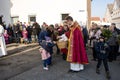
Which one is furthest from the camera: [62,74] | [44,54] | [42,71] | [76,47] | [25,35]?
[25,35]

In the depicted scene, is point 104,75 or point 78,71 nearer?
point 104,75

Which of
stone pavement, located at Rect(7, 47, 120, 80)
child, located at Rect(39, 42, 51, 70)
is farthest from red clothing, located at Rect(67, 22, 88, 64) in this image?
child, located at Rect(39, 42, 51, 70)

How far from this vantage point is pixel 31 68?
9516 mm

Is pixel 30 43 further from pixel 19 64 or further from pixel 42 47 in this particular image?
pixel 42 47

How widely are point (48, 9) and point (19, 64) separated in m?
11.8

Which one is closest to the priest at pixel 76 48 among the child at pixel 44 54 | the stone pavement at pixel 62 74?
the stone pavement at pixel 62 74

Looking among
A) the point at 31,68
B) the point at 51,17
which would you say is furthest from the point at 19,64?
the point at 51,17

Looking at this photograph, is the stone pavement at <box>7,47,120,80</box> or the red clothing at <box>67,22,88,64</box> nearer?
the stone pavement at <box>7,47,120,80</box>

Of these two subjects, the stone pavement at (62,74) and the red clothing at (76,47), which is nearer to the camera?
the stone pavement at (62,74)

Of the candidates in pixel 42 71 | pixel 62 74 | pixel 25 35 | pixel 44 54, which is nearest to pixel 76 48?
pixel 62 74

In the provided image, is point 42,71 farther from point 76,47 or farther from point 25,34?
point 25,34

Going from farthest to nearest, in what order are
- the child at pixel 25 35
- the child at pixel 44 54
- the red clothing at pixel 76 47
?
the child at pixel 25 35 < the child at pixel 44 54 < the red clothing at pixel 76 47

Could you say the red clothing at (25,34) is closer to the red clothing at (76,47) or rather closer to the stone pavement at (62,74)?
the stone pavement at (62,74)

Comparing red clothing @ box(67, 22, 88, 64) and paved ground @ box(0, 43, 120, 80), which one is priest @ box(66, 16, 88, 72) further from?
paved ground @ box(0, 43, 120, 80)
